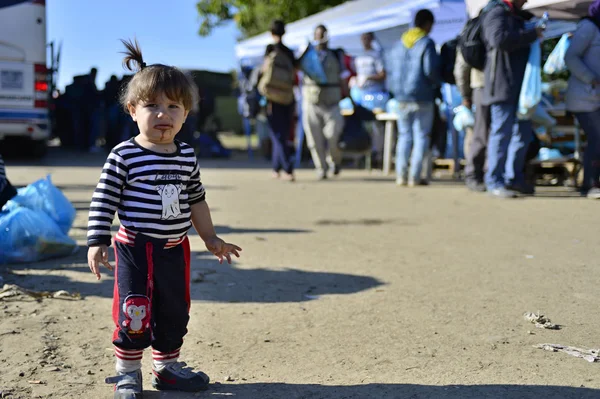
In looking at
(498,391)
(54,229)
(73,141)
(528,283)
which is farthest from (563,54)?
(73,141)

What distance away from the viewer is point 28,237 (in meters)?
5.98

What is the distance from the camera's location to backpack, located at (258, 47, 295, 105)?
11.5 meters

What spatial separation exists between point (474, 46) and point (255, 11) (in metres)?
20.2

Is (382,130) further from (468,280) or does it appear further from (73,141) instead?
(73,141)

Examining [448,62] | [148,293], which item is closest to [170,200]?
[148,293]

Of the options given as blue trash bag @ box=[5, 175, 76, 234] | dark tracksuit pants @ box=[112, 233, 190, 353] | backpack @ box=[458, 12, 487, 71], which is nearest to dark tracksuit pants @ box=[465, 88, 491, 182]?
backpack @ box=[458, 12, 487, 71]

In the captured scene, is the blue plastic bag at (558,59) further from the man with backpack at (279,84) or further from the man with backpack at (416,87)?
the man with backpack at (279,84)

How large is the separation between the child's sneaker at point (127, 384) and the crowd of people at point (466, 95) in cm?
670

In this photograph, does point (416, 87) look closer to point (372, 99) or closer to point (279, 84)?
point (279, 84)

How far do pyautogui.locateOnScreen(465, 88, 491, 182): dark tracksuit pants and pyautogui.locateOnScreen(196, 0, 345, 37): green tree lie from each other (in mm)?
17709

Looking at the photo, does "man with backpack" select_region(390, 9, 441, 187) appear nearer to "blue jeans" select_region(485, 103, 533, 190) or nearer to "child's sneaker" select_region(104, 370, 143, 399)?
"blue jeans" select_region(485, 103, 533, 190)

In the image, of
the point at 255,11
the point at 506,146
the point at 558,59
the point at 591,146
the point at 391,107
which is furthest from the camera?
the point at 255,11

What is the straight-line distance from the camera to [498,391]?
3350 mm

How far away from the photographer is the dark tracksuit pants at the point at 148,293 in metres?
Answer: 3.27
